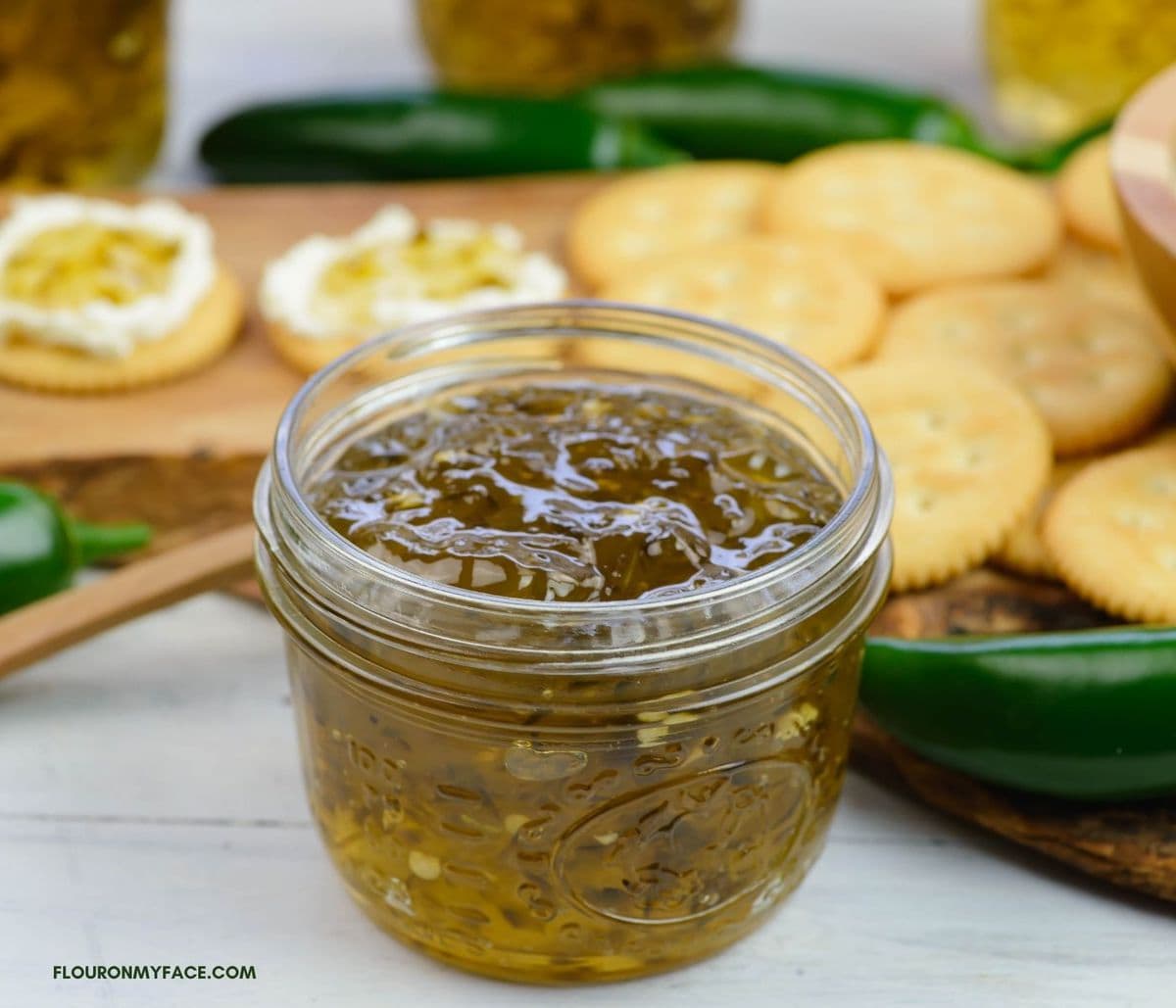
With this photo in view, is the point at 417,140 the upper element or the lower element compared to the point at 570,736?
lower

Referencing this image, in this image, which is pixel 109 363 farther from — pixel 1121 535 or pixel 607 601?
pixel 1121 535

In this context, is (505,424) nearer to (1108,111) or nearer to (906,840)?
(906,840)

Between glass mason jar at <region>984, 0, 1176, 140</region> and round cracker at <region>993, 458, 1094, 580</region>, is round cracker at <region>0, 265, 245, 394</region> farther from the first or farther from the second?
glass mason jar at <region>984, 0, 1176, 140</region>

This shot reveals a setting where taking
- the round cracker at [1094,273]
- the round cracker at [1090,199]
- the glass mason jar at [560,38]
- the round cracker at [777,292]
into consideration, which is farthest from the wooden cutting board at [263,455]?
the round cracker at [1090,199]

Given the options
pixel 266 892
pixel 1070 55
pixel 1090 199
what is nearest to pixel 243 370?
pixel 266 892

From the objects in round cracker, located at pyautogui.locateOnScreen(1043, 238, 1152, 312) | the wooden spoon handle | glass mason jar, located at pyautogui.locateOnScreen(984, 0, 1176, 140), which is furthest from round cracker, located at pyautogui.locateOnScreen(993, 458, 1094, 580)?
glass mason jar, located at pyautogui.locateOnScreen(984, 0, 1176, 140)

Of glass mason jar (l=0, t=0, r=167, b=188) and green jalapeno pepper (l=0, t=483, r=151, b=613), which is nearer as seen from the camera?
green jalapeno pepper (l=0, t=483, r=151, b=613)
